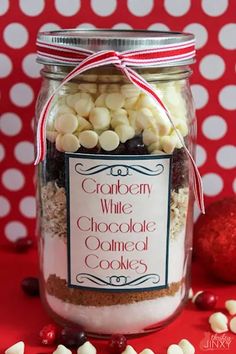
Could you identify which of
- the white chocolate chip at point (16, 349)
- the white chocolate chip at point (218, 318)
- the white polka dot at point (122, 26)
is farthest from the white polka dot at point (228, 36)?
the white chocolate chip at point (16, 349)

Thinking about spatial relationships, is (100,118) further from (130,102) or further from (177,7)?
(177,7)

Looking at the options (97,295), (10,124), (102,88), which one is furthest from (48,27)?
(97,295)

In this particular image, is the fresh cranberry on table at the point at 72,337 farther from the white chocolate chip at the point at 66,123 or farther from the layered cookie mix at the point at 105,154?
the white chocolate chip at the point at 66,123

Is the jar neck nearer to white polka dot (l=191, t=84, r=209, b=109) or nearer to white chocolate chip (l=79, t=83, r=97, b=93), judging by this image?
white chocolate chip (l=79, t=83, r=97, b=93)

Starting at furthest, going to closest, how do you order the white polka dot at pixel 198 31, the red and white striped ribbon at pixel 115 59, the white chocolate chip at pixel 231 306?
the white polka dot at pixel 198 31 < the white chocolate chip at pixel 231 306 < the red and white striped ribbon at pixel 115 59

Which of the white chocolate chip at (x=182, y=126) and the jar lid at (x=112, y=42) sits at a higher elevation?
the jar lid at (x=112, y=42)
